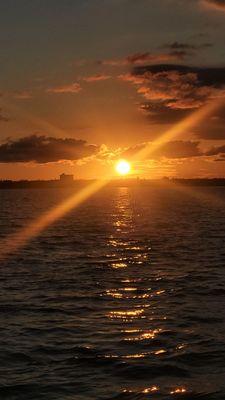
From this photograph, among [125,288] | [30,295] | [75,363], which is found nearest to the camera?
[75,363]

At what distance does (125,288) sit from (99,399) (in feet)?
56.2

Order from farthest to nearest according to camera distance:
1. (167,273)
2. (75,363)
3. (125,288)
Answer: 1. (167,273)
2. (125,288)
3. (75,363)

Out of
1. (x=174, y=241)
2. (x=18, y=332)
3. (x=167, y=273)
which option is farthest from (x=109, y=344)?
(x=174, y=241)

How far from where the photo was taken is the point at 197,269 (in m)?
40.6

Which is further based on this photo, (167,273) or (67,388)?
(167,273)

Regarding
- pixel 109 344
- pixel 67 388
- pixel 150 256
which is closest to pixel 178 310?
pixel 109 344

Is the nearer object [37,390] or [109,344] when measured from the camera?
[37,390]

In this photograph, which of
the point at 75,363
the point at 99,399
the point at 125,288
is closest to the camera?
the point at 99,399

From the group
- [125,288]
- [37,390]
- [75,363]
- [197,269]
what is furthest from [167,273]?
[37,390]

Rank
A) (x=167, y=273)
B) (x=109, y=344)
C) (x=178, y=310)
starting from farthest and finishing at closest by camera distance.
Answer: (x=167, y=273)
(x=178, y=310)
(x=109, y=344)

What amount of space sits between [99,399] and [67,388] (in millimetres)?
1300

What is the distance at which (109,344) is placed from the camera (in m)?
21.2

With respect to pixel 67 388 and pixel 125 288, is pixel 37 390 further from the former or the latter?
pixel 125 288

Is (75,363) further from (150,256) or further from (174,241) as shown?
(174,241)
